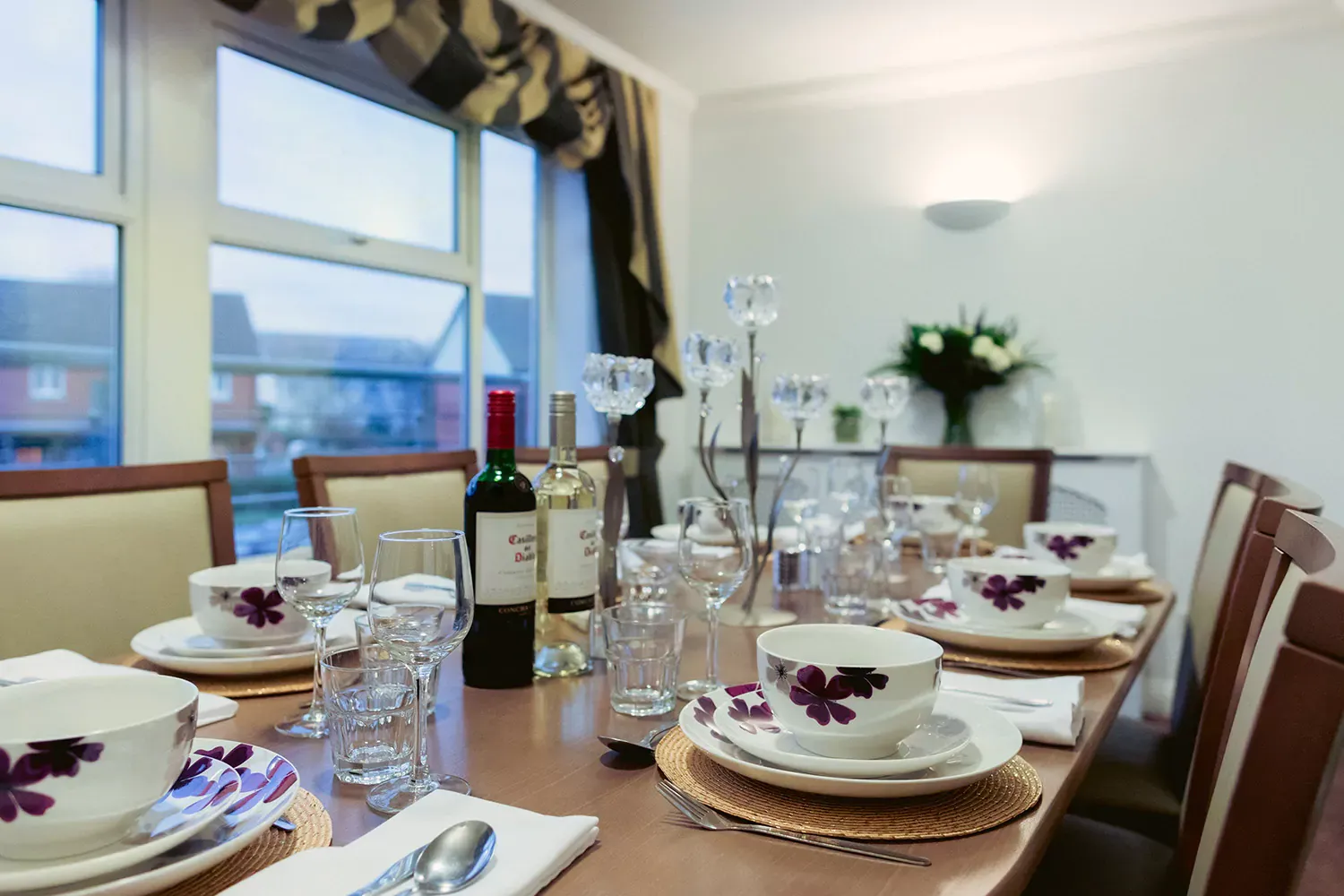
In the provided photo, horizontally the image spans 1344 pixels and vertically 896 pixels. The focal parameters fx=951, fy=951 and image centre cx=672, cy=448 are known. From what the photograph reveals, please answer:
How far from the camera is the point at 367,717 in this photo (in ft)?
2.55

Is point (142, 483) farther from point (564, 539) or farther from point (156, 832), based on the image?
point (156, 832)

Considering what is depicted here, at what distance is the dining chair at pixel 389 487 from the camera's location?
5.66 feet

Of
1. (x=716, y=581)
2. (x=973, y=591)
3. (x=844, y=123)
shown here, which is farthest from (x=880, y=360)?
(x=716, y=581)

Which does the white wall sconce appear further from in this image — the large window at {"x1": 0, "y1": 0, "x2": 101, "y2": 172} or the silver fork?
the silver fork

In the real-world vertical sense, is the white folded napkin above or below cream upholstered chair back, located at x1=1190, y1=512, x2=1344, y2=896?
below

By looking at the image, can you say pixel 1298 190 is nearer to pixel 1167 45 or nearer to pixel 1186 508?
pixel 1167 45

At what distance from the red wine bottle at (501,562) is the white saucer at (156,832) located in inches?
13.7

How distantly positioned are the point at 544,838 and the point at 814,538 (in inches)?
46.3

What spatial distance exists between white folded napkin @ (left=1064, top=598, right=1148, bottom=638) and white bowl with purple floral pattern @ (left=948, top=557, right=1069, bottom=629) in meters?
0.11

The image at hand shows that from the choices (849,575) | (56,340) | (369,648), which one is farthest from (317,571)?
(56,340)

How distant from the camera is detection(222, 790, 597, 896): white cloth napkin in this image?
54 centimetres

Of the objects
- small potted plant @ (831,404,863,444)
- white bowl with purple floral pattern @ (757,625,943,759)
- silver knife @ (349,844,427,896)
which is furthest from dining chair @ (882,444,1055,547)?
silver knife @ (349,844,427,896)

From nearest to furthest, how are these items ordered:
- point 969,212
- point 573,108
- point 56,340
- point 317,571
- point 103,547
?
point 317,571, point 103,547, point 56,340, point 573,108, point 969,212

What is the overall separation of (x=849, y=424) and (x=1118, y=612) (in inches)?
102
